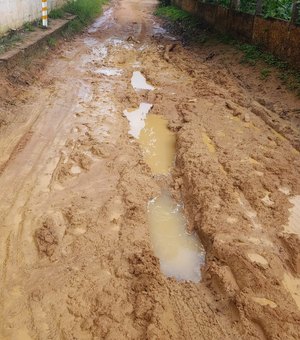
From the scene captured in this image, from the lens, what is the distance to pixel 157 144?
6.00 metres

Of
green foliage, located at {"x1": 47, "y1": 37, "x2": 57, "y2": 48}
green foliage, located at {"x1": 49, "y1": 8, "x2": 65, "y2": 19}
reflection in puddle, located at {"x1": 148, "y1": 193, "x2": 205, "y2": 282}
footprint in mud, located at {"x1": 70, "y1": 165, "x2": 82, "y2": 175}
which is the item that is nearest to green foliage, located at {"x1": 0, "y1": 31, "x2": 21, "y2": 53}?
green foliage, located at {"x1": 47, "y1": 37, "x2": 57, "y2": 48}

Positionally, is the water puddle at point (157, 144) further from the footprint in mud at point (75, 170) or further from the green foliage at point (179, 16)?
the green foliage at point (179, 16)

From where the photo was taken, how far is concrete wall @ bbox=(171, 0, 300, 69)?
8.70 metres

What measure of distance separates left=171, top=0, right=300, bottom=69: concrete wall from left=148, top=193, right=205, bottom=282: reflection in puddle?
6.10 metres

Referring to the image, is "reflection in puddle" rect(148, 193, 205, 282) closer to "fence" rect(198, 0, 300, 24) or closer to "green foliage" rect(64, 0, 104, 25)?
"fence" rect(198, 0, 300, 24)

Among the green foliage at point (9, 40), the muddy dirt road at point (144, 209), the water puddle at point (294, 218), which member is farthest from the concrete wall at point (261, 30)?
the green foliage at point (9, 40)

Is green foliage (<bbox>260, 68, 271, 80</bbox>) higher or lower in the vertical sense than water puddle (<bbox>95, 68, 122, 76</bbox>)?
higher

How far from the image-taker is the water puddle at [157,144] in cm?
538

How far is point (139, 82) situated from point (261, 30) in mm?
4224

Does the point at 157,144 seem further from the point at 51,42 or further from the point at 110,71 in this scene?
the point at 51,42

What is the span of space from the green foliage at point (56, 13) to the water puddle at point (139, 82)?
6.04m

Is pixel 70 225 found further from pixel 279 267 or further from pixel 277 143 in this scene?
pixel 277 143

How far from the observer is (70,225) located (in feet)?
12.6

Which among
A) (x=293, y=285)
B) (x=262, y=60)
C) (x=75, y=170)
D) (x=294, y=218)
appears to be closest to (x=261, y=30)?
(x=262, y=60)
